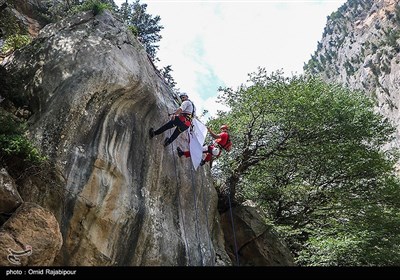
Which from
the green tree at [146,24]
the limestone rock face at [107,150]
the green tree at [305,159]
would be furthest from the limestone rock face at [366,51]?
→ the limestone rock face at [107,150]

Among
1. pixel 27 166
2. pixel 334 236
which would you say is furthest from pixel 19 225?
pixel 334 236

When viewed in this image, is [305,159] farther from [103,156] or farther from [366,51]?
[366,51]

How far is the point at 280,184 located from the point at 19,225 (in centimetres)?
1599

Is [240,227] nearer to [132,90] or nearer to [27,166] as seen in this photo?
[132,90]

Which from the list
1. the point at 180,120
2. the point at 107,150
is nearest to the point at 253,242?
the point at 180,120

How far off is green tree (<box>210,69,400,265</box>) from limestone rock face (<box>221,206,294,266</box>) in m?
1.08

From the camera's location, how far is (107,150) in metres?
10.0

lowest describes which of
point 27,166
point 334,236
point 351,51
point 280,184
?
point 27,166

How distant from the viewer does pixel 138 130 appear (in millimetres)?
11523

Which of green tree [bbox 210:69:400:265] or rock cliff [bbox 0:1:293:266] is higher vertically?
green tree [bbox 210:69:400:265]

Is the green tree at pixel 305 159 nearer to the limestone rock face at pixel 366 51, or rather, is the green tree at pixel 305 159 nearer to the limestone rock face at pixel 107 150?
the limestone rock face at pixel 107 150

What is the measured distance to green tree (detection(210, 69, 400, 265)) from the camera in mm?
18938

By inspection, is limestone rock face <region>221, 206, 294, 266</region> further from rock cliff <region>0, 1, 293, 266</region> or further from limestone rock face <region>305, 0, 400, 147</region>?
limestone rock face <region>305, 0, 400, 147</region>

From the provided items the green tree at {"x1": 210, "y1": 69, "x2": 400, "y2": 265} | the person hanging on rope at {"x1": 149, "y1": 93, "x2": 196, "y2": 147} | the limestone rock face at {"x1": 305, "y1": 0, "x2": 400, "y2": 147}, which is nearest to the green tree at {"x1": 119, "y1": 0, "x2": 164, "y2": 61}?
the green tree at {"x1": 210, "y1": 69, "x2": 400, "y2": 265}
